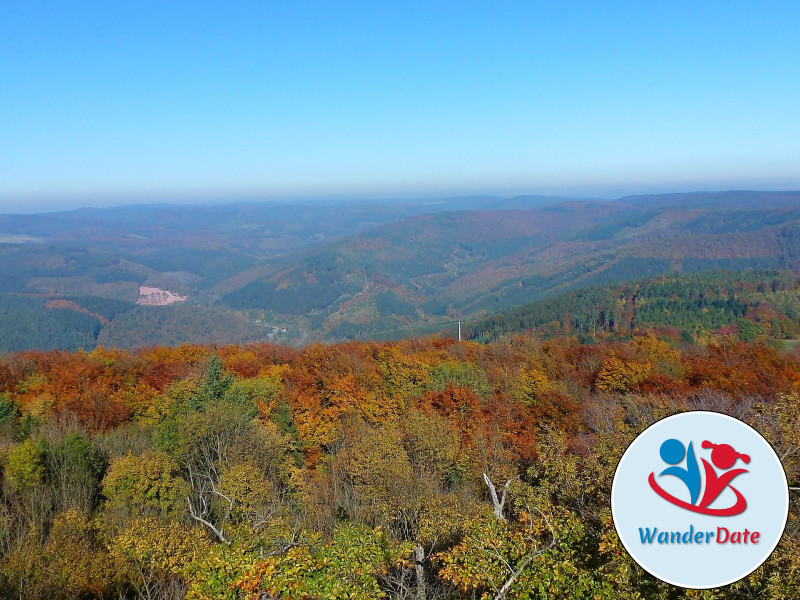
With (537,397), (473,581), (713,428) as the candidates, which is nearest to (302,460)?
(537,397)

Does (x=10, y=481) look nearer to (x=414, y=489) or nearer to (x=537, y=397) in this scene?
(x=414, y=489)

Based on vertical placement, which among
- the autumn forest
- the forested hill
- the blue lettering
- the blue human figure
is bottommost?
the forested hill

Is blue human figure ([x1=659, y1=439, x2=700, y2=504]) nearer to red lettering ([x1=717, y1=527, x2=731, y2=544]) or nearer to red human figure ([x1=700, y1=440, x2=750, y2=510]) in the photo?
red human figure ([x1=700, y1=440, x2=750, y2=510])

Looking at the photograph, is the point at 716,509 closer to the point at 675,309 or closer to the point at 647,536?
the point at 647,536

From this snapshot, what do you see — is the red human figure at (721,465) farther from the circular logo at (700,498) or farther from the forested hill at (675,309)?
the forested hill at (675,309)

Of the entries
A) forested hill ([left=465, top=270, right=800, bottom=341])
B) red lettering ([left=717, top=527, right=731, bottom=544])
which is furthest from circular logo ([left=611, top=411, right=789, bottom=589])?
forested hill ([left=465, top=270, right=800, bottom=341])
